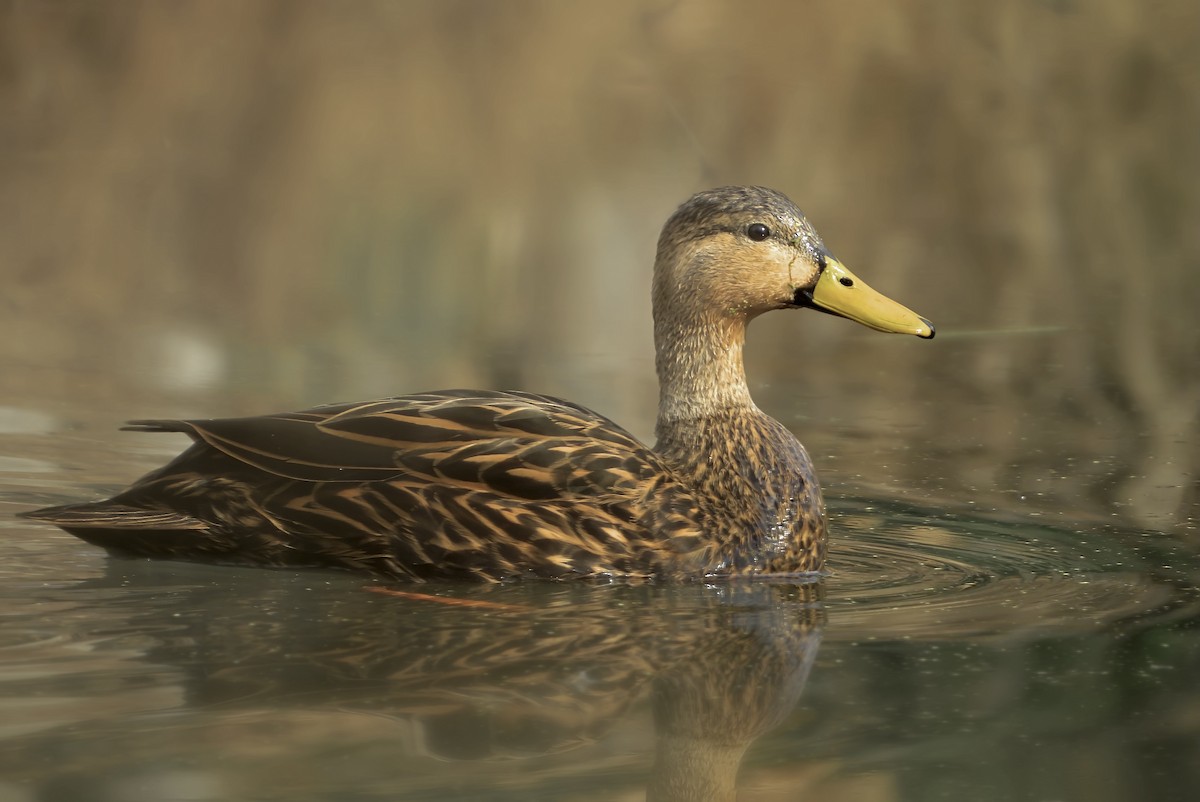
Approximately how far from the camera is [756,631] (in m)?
5.86

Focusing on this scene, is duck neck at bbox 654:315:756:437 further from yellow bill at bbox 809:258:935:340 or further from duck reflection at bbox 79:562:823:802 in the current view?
duck reflection at bbox 79:562:823:802

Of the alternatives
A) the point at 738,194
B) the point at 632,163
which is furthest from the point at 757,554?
the point at 632,163

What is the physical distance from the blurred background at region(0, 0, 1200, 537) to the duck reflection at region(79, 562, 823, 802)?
11.8ft

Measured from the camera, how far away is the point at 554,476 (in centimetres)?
639

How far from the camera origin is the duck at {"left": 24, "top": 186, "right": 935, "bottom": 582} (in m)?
6.36

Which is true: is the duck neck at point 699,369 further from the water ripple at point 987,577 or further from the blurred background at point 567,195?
the blurred background at point 567,195

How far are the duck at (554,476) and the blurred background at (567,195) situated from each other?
285cm

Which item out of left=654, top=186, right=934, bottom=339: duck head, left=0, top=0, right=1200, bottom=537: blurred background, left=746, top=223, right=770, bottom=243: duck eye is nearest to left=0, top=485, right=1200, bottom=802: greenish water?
left=654, top=186, right=934, bottom=339: duck head

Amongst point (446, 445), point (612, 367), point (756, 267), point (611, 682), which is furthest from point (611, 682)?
point (612, 367)

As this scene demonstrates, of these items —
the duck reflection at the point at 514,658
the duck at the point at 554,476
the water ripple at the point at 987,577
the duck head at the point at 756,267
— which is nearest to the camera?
the duck reflection at the point at 514,658

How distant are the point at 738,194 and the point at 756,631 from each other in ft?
5.66

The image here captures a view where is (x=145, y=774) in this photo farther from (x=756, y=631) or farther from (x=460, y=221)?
(x=460, y=221)

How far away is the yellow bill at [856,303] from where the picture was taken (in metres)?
6.84

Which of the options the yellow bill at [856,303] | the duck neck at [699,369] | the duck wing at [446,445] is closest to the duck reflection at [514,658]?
the duck wing at [446,445]
